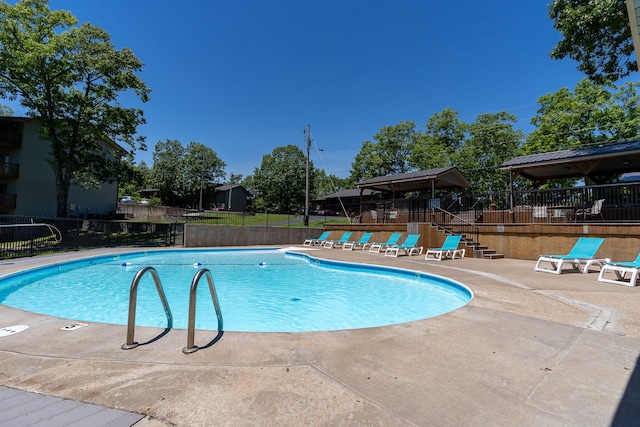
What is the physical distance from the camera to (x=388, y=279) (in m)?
9.45

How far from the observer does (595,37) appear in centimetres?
1020

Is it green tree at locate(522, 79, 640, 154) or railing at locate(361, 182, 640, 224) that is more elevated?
green tree at locate(522, 79, 640, 154)

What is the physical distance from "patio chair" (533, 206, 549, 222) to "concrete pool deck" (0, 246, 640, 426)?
9081 mm

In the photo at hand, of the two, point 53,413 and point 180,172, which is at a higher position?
point 180,172

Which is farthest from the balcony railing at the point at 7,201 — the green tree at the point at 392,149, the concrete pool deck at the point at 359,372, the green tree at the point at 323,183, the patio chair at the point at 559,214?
the green tree at the point at 323,183

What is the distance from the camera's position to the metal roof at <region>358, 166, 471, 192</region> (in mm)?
17031

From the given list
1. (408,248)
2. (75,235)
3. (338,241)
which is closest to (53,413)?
(408,248)

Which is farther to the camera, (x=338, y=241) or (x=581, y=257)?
(x=338, y=241)

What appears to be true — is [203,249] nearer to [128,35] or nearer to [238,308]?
[238,308]

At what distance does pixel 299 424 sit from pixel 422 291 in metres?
6.57

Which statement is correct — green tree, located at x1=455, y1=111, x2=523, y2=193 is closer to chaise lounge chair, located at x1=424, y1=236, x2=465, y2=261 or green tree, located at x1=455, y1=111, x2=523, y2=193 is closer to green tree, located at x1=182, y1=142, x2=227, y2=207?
chaise lounge chair, located at x1=424, y1=236, x2=465, y2=261

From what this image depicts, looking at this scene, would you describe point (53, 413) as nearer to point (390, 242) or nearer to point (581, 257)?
point (581, 257)

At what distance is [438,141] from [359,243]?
21.6 metres

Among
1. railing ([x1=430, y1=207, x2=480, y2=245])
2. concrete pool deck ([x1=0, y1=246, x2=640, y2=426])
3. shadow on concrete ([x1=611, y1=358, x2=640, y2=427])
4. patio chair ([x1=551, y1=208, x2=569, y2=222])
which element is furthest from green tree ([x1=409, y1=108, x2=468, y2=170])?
shadow on concrete ([x1=611, y1=358, x2=640, y2=427])
